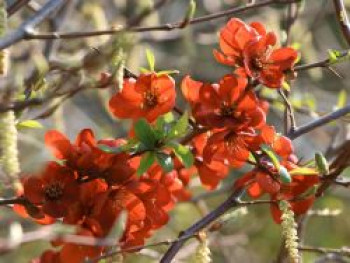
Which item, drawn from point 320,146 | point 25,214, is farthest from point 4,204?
point 320,146

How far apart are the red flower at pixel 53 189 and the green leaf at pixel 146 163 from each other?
9cm

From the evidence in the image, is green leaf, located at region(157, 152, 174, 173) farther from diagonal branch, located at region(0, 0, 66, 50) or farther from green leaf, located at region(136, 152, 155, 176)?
diagonal branch, located at region(0, 0, 66, 50)

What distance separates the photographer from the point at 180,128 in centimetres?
114

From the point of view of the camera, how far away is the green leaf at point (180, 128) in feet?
3.73

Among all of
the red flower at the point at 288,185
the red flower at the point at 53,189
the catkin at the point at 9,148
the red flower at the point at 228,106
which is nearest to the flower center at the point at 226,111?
the red flower at the point at 228,106

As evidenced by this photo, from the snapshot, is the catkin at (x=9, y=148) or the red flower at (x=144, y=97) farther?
the red flower at (x=144, y=97)

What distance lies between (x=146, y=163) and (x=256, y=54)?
215 mm

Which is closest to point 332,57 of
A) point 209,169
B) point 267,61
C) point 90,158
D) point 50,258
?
point 267,61

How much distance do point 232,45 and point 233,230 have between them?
2.01 meters

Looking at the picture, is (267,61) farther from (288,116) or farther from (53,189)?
(53,189)

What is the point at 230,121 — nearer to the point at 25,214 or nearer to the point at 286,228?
the point at 286,228

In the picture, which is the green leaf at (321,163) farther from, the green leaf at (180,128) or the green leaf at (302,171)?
the green leaf at (180,128)

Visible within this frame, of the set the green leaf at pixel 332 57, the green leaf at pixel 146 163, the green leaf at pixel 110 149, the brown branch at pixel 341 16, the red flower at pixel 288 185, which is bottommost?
the red flower at pixel 288 185

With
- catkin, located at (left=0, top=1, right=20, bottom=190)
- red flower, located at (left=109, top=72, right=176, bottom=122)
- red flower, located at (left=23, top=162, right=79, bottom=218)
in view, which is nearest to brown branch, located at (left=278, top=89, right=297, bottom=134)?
red flower, located at (left=109, top=72, right=176, bottom=122)
